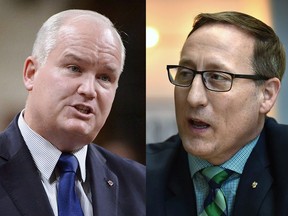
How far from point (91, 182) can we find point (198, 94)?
1.24 ft

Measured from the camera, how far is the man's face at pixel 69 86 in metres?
1.21

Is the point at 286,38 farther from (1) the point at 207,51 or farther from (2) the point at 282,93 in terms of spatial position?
(1) the point at 207,51

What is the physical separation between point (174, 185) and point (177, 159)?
0.26 feet

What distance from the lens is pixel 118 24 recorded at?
131cm

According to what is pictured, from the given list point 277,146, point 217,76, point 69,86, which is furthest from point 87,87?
point 277,146

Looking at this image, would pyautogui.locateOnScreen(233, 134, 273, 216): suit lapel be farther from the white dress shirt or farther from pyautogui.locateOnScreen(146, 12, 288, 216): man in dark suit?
the white dress shirt

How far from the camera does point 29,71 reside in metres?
1.23

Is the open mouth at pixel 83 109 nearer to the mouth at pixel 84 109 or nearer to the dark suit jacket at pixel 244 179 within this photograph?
the mouth at pixel 84 109

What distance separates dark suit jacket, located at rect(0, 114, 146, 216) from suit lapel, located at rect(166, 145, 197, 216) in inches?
3.6

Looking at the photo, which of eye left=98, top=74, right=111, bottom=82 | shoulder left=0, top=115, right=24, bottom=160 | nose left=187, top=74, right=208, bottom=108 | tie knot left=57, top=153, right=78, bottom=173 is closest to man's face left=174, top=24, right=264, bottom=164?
nose left=187, top=74, right=208, bottom=108

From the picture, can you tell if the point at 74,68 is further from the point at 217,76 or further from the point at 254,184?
the point at 254,184

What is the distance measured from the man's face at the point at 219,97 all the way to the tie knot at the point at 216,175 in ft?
0.15

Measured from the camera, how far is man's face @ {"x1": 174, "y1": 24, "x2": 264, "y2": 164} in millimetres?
1302

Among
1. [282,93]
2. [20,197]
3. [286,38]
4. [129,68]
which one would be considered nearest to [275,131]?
[282,93]
